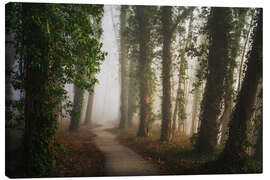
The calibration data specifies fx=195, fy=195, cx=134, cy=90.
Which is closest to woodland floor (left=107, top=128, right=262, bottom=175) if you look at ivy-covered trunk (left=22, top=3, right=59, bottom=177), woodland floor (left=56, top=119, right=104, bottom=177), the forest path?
the forest path

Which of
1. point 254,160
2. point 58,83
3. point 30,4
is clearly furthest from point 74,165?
point 254,160

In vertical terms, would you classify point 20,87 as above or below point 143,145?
above

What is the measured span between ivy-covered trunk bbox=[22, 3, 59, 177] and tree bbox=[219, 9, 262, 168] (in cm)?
449

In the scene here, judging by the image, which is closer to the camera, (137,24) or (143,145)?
(143,145)

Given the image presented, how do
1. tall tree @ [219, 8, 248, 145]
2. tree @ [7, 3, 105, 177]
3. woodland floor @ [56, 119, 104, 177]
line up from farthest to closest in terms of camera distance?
tall tree @ [219, 8, 248, 145]
woodland floor @ [56, 119, 104, 177]
tree @ [7, 3, 105, 177]

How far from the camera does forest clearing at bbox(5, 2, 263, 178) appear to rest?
443cm

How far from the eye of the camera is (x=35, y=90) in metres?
4.39

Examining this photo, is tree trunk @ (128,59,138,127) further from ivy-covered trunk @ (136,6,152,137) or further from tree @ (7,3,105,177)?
tree @ (7,3,105,177)

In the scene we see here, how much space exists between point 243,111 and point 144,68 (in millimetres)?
4856

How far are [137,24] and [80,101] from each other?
14.1ft

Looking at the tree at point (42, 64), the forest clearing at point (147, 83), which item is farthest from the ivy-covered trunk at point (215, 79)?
the tree at point (42, 64)

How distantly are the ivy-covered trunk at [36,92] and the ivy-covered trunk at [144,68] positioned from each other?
4.71m

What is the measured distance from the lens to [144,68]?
29.3 ft
